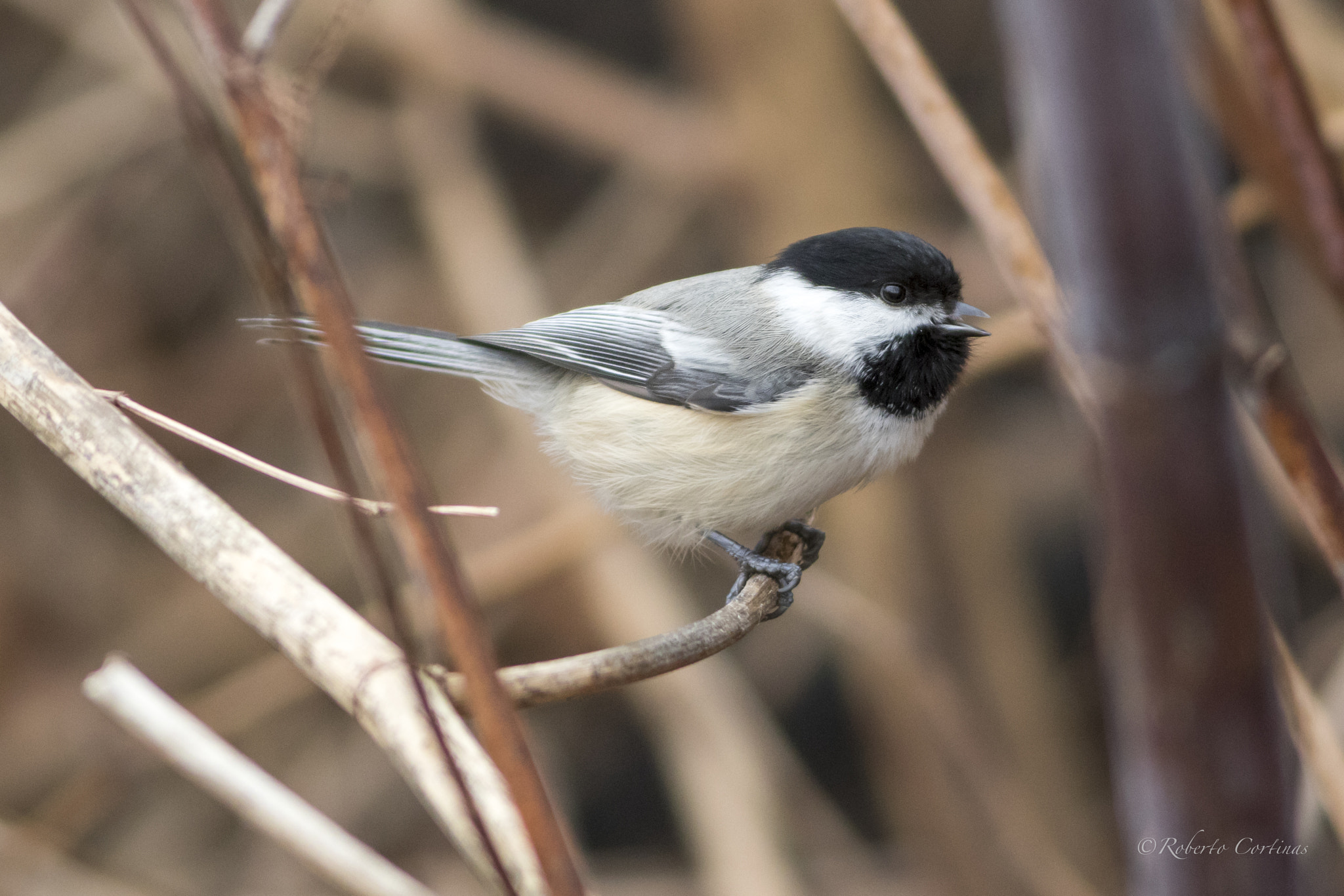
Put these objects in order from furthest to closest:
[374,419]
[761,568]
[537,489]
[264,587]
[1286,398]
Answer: [537,489], [761,568], [264,587], [1286,398], [374,419]

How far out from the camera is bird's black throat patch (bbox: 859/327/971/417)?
1369mm

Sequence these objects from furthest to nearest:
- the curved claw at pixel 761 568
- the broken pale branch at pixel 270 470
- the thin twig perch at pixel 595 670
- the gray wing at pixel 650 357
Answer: the gray wing at pixel 650 357 < the curved claw at pixel 761 568 < the thin twig perch at pixel 595 670 < the broken pale branch at pixel 270 470

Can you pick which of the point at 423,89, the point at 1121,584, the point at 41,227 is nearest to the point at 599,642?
the point at 423,89

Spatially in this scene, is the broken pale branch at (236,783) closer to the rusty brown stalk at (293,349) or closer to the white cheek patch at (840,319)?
the rusty brown stalk at (293,349)

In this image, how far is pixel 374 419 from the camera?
382 millimetres

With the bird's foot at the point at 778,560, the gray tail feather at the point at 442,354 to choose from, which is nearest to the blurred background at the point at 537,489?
the bird's foot at the point at 778,560

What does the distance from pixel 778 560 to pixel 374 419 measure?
43.4 inches

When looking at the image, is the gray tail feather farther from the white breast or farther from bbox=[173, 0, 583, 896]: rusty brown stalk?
bbox=[173, 0, 583, 896]: rusty brown stalk

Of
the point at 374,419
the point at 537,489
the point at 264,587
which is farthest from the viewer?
the point at 537,489

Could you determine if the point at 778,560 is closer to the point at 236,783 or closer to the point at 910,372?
the point at 910,372

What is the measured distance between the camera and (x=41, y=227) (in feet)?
7.93

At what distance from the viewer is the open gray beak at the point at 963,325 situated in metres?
1.38

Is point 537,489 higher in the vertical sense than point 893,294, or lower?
lower

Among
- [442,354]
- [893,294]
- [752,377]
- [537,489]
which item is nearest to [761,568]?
[752,377]
